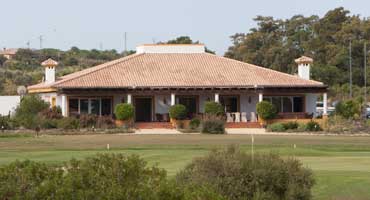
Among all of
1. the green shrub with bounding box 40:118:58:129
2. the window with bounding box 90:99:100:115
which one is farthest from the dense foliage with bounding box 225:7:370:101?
the green shrub with bounding box 40:118:58:129

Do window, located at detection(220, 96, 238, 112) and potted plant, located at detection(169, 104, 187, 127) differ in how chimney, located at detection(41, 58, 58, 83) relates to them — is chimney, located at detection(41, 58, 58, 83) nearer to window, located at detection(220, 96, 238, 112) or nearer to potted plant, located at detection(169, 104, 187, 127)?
potted plant, located at detection(169, 104, 187, 127)

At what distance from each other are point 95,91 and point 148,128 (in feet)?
14.9

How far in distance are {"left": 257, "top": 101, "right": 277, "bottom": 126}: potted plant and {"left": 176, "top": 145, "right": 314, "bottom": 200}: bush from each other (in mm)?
→ 40705

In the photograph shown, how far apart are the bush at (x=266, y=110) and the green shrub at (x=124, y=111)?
26.7ft

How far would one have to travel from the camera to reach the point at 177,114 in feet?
197

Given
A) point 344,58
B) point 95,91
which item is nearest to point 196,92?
point 95,91

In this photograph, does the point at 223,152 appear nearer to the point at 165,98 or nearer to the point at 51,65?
the point at 165,98

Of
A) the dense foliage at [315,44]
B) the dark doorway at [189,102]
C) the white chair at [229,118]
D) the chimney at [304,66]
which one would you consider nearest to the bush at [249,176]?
the white chair at [229,118]

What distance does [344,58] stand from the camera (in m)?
92.3

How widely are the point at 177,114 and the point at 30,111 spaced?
30.2 ft

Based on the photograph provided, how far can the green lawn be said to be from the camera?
78.2ft

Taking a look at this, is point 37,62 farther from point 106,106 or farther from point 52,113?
point 52,113

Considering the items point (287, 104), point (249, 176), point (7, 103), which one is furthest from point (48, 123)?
point (249, 176)

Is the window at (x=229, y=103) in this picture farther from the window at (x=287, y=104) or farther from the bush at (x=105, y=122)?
the bush at (x=105, y=122)
